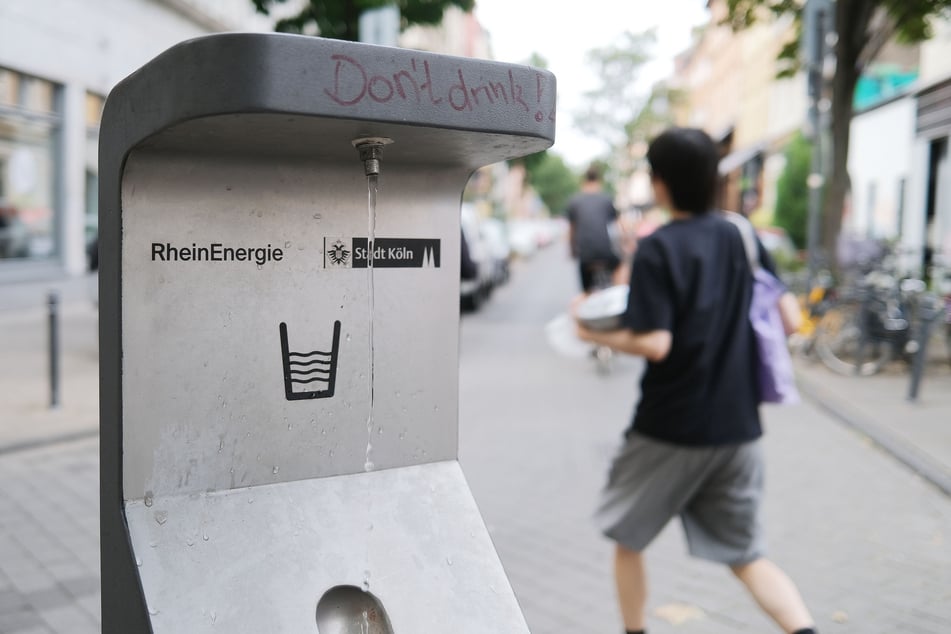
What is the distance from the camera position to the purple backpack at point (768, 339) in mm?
2906

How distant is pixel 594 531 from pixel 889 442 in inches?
118

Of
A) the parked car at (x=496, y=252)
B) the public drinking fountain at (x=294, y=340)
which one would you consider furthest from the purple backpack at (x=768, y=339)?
the parked car at (x=496, y=252)

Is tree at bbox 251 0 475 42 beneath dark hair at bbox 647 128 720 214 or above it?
above

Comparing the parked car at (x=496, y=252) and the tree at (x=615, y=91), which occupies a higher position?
the tree at (x=615, y=91)

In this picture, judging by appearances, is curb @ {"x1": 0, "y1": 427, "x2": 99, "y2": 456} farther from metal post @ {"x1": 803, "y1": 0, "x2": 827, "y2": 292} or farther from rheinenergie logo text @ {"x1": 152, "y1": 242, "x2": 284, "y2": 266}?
metal post @ {"x1": 803, "y1": 0, "x2": 827, "y2": 292}

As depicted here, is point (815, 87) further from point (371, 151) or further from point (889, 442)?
point (371, 151)

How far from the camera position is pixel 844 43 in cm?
1166

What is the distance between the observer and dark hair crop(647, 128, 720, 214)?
9.55 ft

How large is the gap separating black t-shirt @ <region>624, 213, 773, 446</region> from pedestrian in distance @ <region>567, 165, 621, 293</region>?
7.46 meters

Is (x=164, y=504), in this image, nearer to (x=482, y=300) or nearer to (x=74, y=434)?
(x=74, y=434)

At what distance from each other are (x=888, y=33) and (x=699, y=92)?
51039 mm

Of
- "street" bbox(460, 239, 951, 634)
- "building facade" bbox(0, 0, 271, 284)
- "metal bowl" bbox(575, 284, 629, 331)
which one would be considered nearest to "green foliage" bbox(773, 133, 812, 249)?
"building facade" bbox(0, 0, 271, 284)

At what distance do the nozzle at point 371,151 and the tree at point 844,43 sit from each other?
35.7ft

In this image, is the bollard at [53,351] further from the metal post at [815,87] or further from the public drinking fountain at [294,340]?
the metal post at [815,87]
